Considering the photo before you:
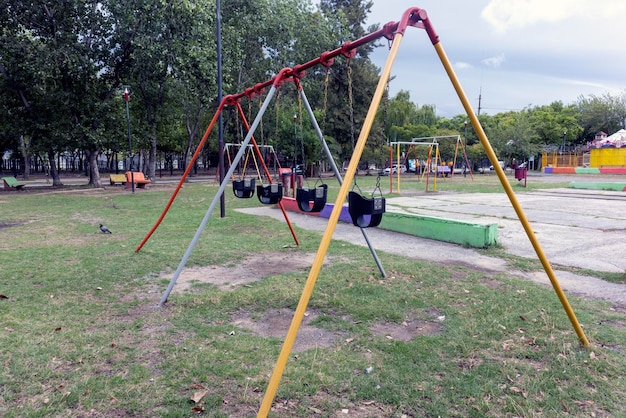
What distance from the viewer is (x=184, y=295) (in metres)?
4.64

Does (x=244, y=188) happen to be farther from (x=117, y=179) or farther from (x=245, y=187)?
(x=117, y=179)

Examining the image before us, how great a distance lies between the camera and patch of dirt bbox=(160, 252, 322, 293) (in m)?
5.12

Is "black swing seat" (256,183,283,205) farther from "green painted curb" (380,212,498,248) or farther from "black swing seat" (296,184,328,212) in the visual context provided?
"green painted curb" (380,212,498,248)

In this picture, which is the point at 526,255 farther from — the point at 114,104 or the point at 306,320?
the point at 114,104

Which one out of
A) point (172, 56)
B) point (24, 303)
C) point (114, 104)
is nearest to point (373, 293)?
point (24, 303)

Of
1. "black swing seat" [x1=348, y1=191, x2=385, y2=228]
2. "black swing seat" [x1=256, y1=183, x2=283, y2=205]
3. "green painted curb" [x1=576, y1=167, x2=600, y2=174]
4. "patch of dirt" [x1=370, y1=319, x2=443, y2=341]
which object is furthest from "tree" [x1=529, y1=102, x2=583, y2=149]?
"black swing seat" [x1=348, y1=191, x2=385, y2=228]

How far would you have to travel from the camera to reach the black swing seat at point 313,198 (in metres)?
4.49

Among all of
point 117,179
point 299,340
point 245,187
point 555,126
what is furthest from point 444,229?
point 555,126

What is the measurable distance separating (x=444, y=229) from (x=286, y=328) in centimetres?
456

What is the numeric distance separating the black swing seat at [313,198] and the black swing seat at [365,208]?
913 mm

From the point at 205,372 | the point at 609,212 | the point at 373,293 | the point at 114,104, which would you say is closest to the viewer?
the point at 205,372

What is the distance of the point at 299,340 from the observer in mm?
3551

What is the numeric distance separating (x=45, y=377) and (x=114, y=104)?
68.7 ft

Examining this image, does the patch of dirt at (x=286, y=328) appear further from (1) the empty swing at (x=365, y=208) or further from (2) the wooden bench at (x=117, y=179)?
(2) the wooden bench at (x=117, y=179)
